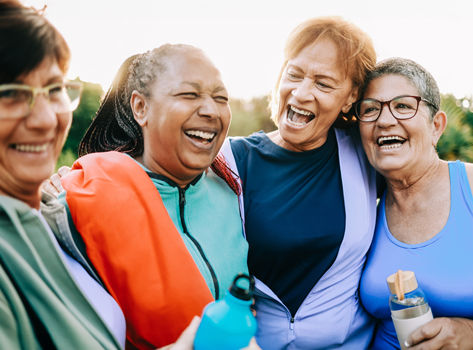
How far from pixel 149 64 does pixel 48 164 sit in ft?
2.89

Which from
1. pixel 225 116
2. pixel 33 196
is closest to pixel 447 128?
pixel 225 116

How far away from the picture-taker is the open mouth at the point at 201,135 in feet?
6.64

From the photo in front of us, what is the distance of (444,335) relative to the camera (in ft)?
6.76

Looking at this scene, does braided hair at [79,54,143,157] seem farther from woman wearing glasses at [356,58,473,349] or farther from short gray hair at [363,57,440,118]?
short gray hair at [363,57,440,118]

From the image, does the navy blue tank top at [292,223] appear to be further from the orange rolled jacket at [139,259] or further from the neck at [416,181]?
the orange rolled jacket at [139,259]

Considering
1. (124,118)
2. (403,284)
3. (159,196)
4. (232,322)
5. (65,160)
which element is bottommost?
(65,160)

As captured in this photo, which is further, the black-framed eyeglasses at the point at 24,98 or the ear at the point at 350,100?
the ear at the point at 350,100

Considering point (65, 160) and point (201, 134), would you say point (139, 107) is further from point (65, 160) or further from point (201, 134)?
point (65, 160)

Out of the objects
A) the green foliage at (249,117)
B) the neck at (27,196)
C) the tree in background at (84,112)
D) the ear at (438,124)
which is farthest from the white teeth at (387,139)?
the green foliage at (249,117)

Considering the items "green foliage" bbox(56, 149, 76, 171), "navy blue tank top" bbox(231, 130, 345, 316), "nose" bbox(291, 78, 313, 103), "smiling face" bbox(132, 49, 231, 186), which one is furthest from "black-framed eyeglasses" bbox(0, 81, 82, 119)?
"green foliage" bbox(56, 149, 76, 171)

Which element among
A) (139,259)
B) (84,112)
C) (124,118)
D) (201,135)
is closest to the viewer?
(139,259)

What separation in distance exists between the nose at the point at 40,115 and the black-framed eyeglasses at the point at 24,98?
14 mm

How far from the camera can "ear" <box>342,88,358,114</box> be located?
263cm

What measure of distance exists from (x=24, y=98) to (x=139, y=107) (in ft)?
2.73
